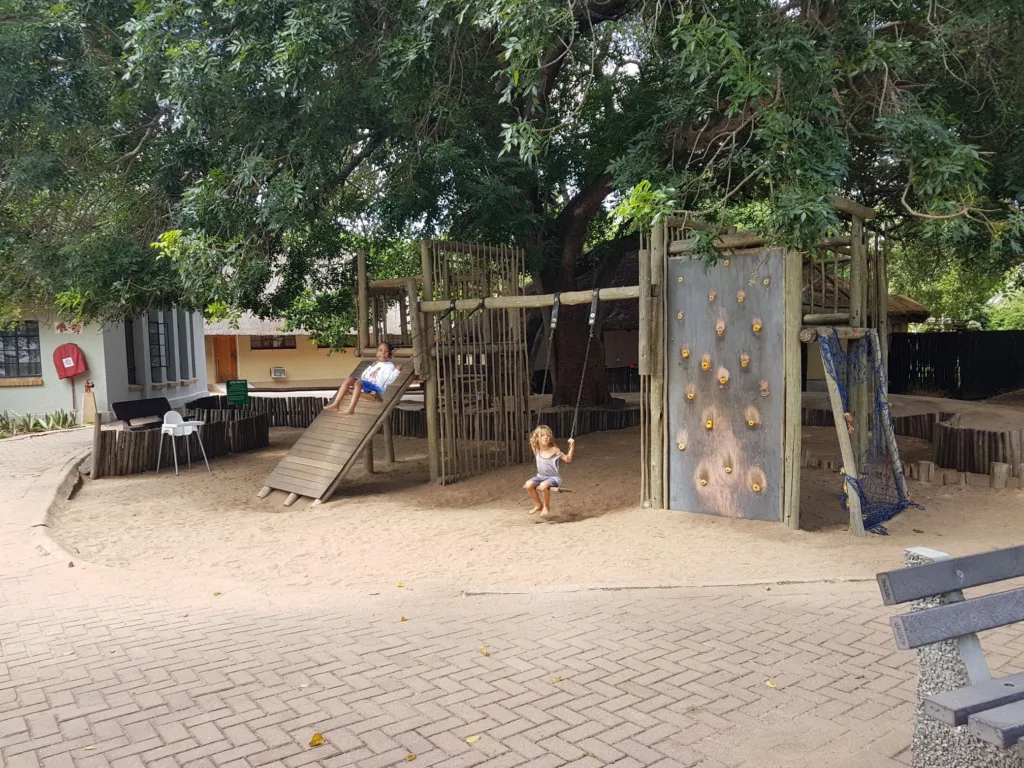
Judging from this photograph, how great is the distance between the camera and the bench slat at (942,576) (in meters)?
2.78

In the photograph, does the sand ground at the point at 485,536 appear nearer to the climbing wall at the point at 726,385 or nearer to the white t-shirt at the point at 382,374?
the climbing wall at the point at 726,385

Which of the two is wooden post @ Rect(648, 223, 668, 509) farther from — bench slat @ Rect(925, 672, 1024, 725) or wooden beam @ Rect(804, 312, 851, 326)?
bench slat @ Rect(925, 672, 1024, 725)

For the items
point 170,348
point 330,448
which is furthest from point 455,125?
point 170,348

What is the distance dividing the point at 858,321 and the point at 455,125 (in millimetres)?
5900

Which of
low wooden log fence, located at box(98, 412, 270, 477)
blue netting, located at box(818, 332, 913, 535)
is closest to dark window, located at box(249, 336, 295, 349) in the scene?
low wooden log fence, located at box(98, 412, 270, 477)

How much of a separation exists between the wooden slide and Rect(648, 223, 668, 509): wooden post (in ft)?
13.1

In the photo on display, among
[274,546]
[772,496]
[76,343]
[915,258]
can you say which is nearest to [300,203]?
[274,546]

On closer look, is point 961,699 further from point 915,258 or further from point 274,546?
point 915,258

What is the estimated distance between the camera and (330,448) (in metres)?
11.2

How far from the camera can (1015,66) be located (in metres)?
8.67

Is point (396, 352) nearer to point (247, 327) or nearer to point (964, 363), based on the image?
point (964, 363)

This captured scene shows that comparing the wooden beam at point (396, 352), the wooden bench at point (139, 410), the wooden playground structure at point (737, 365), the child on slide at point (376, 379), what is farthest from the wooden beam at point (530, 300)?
the wooden bench at point (139, 410)

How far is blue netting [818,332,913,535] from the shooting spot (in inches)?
303

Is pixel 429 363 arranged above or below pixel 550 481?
above
